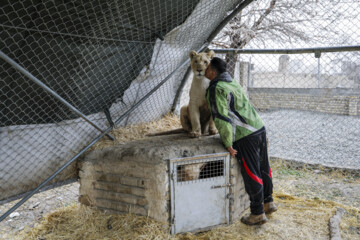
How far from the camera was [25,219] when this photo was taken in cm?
499

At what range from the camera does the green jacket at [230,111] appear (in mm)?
3471

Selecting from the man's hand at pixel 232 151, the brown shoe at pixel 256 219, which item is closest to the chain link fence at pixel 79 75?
the man's hand at pixel 232 151

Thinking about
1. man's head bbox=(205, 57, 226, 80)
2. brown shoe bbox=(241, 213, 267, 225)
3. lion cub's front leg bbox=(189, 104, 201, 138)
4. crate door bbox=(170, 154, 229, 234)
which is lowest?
brown shoe bbox=(241, 213, 267, 225)

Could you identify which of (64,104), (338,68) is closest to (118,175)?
(64,104)

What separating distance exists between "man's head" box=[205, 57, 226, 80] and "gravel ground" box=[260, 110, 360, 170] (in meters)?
3.66

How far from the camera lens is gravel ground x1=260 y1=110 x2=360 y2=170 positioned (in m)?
6.48

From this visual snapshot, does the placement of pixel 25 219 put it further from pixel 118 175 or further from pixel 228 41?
pixel 228 41

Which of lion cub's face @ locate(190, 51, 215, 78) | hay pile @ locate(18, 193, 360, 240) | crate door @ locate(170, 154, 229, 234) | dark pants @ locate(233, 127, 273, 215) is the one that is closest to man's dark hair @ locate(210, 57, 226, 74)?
lion cub's face @ locate(190, 51, 215, 78)

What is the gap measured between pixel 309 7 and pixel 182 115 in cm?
589

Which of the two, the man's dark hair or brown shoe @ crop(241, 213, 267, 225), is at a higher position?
the man's dark hair

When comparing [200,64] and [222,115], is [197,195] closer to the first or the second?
[222,115]

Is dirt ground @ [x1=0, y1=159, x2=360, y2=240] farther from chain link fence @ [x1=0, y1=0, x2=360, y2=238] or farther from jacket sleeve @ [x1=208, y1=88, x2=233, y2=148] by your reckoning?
jacket sleeve @ [x1=208, y1=88, x2=233, y2=148]

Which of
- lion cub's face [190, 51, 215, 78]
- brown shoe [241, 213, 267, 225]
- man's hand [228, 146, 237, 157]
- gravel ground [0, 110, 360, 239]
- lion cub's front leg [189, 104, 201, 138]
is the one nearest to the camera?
man's hand [228, 146, 237, 157]

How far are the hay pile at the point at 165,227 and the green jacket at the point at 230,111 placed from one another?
1120 millimetres
